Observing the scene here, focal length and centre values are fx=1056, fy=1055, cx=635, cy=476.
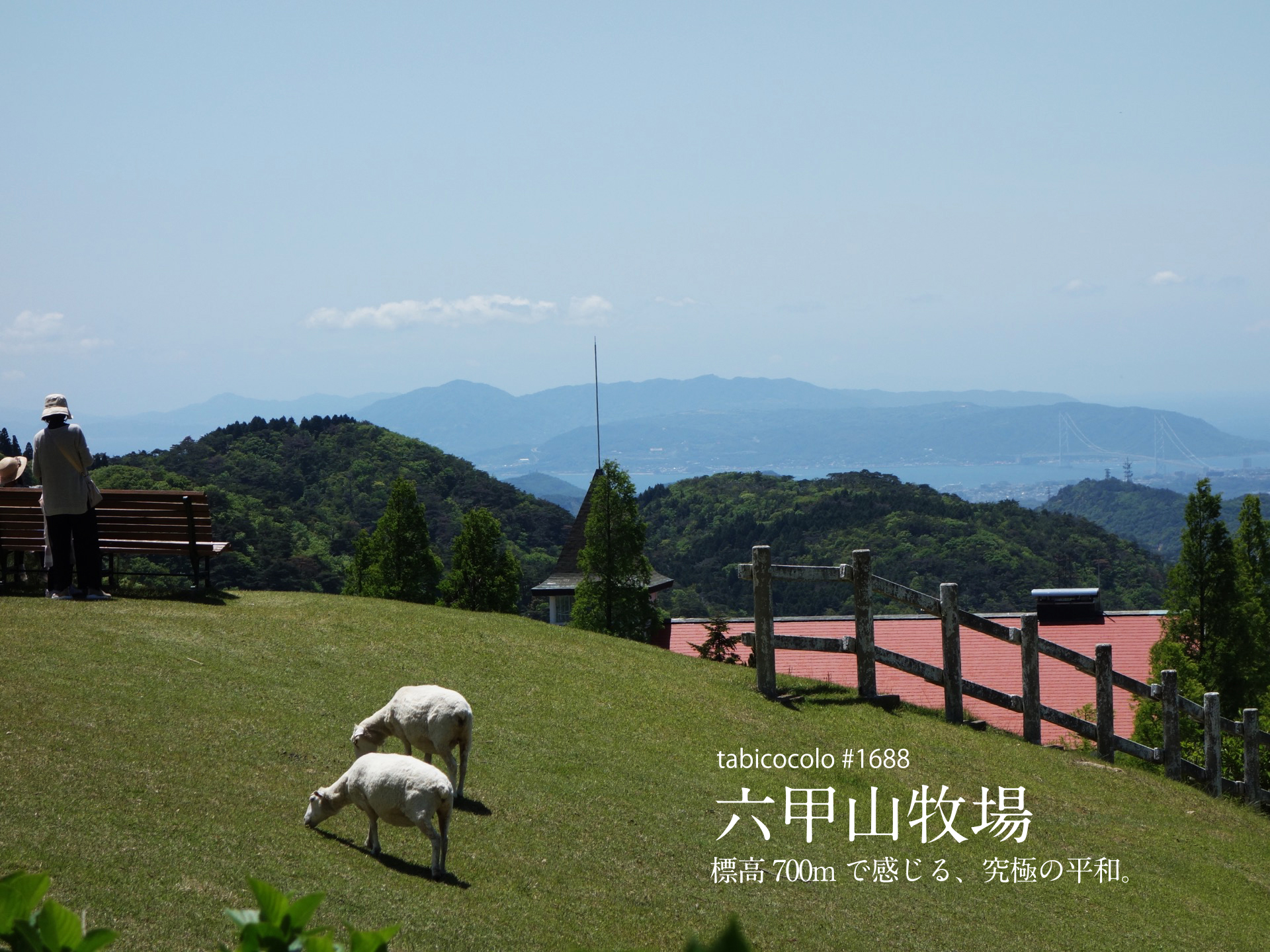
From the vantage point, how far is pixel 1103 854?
8672 millimetres

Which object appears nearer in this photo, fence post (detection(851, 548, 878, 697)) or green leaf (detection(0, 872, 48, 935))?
green leaf (detection(0, 872, 48, 935))

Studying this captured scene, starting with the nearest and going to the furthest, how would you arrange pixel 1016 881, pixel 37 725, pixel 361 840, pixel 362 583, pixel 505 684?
pixel 361 840
pixel 37 725
pixel 1016 881
pixel 505 684
pixel 362 583

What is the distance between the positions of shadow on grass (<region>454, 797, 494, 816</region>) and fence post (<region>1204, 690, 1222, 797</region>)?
8.82 m

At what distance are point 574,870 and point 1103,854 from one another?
4.69 metres

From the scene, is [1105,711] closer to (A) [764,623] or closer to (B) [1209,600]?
(A) [764,623]

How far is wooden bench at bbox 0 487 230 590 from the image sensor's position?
12.9 meters

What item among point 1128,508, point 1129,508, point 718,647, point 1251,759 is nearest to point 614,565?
point 718,647

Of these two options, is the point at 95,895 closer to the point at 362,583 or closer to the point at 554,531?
the point at 362,583

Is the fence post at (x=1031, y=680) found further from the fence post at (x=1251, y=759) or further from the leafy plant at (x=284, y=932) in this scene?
the leafy plant at (x=284, y=932)

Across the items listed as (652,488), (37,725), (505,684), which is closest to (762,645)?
(505,684)

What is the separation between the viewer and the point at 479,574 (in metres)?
22.8

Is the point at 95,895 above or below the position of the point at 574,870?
above

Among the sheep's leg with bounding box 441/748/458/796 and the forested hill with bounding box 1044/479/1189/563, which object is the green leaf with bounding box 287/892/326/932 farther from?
the forested hill with bounding box 1044/479/1189/563

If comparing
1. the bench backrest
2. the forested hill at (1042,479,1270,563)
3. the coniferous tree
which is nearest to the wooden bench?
the bench backrest
